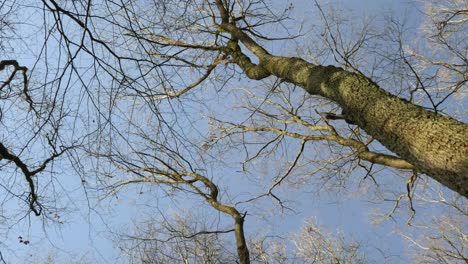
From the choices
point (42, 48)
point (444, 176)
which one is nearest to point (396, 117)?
point (444, 176)

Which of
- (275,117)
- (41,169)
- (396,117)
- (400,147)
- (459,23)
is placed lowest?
(400,147)

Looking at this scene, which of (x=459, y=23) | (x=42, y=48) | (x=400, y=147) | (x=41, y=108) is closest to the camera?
(x=400, y=147)

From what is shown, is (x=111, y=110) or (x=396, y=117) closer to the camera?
(x=396, y=117)

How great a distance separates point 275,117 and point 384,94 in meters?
2.99

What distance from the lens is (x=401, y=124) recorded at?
7.59 ft

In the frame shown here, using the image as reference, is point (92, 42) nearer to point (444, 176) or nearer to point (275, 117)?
point (444, 176)

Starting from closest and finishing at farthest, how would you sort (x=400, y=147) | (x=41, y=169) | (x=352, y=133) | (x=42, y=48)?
(x=400, y=147) < (x=42, y=48) < (x=41, y=169) < (x=352, y=133)

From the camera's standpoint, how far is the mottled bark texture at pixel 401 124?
196cm

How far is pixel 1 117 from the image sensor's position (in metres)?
3.13

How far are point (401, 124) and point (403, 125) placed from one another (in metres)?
0.02

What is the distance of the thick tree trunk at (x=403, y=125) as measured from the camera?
6.42 ft

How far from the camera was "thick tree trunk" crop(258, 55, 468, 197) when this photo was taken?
1.96 meters

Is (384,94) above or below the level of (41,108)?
below

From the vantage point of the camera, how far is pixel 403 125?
2.30m
